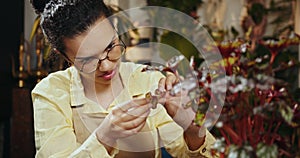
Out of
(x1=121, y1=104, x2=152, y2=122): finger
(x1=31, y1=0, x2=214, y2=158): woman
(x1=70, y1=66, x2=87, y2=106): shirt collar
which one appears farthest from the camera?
(x1=70, y1=66, x2=87, y2=106): shirt collar

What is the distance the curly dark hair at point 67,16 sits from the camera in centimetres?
124

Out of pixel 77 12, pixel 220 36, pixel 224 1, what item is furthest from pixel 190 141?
pixel 224 1

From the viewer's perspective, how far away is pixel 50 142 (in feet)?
4.11

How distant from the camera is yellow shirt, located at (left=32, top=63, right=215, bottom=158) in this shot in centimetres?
126

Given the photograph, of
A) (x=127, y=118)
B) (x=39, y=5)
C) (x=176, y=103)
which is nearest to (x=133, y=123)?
(x=127, y=118)

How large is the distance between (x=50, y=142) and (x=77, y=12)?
30 centimetres

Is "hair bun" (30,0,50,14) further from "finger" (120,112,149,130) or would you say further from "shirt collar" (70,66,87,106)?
"finger" (120,112,149,130)

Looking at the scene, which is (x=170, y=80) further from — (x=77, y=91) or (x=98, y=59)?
(x=77, y=91)

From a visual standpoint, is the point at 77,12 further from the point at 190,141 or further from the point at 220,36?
the point at 220,36

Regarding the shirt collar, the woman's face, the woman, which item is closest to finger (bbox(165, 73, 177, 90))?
the woman

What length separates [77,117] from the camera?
1344 millimetres

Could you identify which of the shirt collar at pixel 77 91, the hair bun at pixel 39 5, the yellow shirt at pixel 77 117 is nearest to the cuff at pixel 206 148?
the yellow shirt at pixel 77 117

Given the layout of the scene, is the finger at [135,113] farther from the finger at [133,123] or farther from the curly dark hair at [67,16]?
the curly dark hair at [67,16]

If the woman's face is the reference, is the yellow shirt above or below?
below
